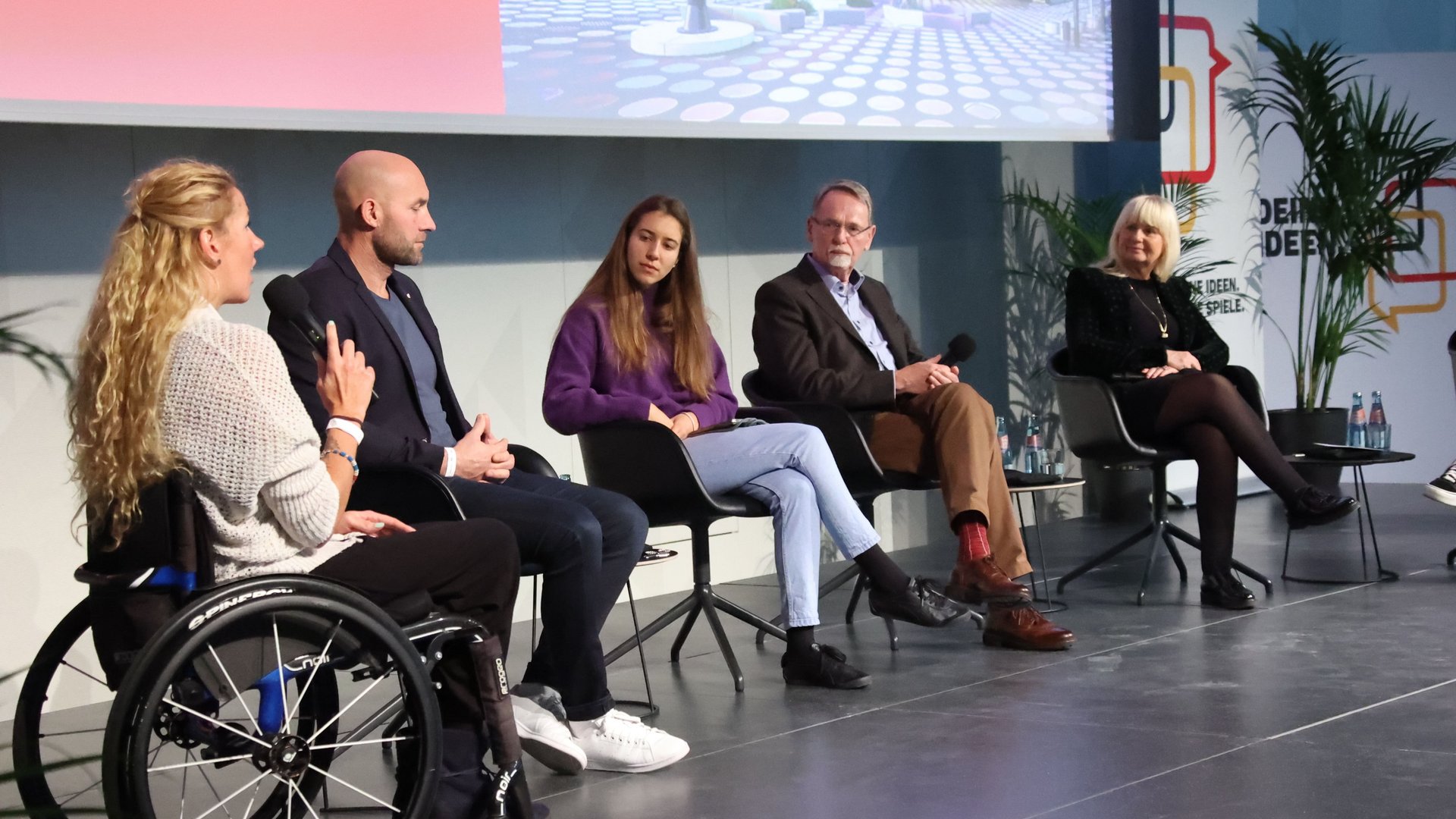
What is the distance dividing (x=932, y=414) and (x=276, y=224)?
193 cm

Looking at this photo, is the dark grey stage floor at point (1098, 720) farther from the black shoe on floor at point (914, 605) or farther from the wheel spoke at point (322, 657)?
the wheel spoke at point (322, 657)

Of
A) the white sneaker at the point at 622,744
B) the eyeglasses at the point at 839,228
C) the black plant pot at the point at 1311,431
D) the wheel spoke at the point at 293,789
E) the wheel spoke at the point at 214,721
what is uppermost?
the eyeglasses at the point at 839,228

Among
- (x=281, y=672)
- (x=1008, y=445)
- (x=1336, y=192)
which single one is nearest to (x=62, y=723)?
(x=281, y=672)

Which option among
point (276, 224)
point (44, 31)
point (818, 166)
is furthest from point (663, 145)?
point (44, 31)

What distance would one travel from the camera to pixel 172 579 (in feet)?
7.47

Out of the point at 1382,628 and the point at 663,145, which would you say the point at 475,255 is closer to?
the point at 663,145

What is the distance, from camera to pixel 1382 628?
4180mm

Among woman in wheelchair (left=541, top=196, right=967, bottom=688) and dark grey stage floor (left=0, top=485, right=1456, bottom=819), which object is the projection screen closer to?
woman in wheelchair (left=541, top=196, right=967, bottom=688)

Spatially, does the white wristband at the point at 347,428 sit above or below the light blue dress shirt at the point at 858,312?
below

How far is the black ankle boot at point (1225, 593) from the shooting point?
4.55 meters

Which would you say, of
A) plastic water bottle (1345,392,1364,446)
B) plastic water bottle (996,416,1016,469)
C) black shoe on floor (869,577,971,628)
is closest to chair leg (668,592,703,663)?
black shoe on floor (869,577,971,628)

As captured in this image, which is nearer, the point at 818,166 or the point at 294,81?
the point at 294,81

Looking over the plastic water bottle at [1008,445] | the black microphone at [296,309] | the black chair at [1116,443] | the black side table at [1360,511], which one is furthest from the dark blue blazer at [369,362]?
the plastic water bottle at [1008,445]

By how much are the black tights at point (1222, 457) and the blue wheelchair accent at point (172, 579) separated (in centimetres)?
317
